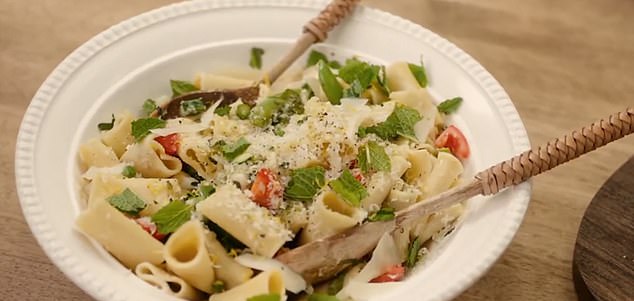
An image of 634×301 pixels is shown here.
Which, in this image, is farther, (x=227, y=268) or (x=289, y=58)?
(x=289, y=58)

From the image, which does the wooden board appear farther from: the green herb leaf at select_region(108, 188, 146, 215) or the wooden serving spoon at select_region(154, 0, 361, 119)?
the green herb leaf at select_region(108, 188, 146, 215)

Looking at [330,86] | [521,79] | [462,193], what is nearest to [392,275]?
[462,193]

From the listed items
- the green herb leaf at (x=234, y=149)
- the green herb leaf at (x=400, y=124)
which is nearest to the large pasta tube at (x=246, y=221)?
the green herb leaf at (x=234, y=149)

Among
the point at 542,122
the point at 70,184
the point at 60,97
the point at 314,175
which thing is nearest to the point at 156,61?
the point at 60,97

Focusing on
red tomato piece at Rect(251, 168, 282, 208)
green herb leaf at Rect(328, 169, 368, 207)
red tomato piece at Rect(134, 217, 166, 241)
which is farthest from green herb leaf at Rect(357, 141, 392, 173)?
red tomato piece at Rect(134, 217, 166, 241)

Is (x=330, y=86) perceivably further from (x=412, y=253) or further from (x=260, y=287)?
(x=260, y=287)

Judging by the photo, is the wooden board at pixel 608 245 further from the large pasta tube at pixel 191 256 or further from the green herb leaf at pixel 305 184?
the large pasta tube at pixel 191 256

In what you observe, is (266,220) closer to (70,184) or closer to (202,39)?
(70,184)

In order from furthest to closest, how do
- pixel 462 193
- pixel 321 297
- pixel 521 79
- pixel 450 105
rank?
pixel 521 79 → pixel 450 105 → pixel 462 193 → pixel 321 297
